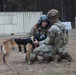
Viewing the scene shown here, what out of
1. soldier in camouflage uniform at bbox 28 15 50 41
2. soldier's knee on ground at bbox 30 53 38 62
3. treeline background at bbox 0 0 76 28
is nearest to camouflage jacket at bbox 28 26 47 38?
soldier in camouflage uniform at bbox 28 15 50 41

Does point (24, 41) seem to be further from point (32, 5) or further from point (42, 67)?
point (32, 5)

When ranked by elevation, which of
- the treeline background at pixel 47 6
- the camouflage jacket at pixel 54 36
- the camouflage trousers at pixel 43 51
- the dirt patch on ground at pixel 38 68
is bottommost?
the treeline background at pixel 47 6

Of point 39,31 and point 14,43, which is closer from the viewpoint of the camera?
point 14,43

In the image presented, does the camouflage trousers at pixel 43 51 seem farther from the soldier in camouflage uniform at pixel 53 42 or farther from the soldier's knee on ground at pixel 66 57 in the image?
the soldier's knee on ground at pixel 66 57

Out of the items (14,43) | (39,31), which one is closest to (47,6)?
(39,31)

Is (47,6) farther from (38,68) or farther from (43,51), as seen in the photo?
(38,68)

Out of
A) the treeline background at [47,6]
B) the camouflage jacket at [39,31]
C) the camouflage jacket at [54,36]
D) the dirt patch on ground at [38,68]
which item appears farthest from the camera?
the treeline background at [47,6]

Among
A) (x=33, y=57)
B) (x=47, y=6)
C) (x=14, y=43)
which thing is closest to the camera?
(x=14, y=43)

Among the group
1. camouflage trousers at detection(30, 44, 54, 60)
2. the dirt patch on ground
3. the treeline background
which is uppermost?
camouflage trousers at detection(30, 44, 54, 60)

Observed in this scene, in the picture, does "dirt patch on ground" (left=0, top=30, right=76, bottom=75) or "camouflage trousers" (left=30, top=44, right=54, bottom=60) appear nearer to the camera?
"dirt patch on ground" (left=0, top=30, right=76, bottom=75)

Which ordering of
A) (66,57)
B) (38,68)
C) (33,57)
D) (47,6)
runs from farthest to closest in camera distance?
1. (47,6)
2. (66,57)
3. (33,57)
4. (38,68)

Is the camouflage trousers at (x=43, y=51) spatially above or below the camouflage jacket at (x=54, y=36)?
below

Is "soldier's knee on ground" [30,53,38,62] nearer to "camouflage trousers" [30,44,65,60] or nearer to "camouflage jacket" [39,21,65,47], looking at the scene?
"camouflage trousers" [30,44,65,60]

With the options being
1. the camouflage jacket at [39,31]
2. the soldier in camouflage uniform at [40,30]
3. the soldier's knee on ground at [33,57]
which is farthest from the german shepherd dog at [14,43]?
the camouflage jacket at [39,31]
